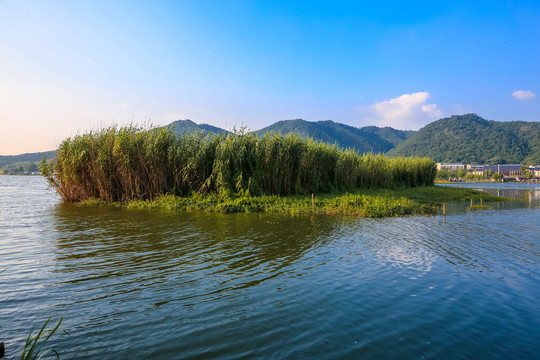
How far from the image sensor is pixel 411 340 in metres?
3.75

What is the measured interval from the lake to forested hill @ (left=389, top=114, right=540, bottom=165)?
5123 inches

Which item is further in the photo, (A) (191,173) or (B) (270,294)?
(A) (191,173)

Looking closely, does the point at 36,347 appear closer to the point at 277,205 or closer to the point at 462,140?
the point at 277,205

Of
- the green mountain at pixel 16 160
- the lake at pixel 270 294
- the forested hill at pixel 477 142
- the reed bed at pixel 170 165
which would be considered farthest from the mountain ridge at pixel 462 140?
the lake at pixel 270 294

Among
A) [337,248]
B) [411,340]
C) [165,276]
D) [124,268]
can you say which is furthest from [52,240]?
[411,340]

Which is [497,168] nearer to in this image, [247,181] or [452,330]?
[247,181]

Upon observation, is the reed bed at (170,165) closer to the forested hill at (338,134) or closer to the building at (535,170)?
the forested hill at (338,134)

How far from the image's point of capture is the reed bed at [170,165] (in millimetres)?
17188

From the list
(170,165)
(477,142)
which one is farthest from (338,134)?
(170,165)

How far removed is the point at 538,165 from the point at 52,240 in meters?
155

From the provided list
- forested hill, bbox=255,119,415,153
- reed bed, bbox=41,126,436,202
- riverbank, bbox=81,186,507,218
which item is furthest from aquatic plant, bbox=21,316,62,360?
forested hill, bbox=255,119,415,153

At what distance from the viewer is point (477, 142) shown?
145 m

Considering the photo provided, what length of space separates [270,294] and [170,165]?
45.8 feet

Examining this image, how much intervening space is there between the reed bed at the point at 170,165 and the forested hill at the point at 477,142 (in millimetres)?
120655
